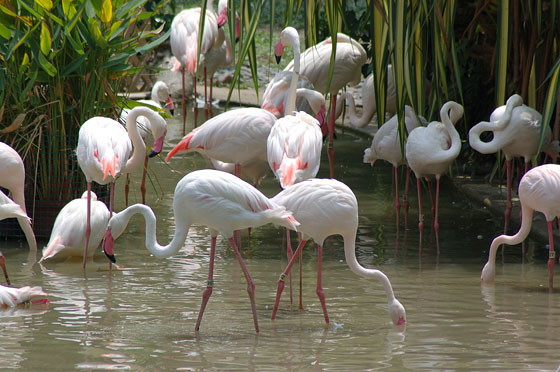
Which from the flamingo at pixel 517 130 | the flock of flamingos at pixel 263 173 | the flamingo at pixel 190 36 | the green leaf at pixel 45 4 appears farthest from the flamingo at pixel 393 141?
the flamingo at pixel 190 36

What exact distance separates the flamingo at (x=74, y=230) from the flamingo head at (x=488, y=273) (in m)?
2.44

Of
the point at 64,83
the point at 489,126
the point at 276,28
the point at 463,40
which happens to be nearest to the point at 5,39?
the point at 64,83

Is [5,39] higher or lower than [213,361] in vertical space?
higher

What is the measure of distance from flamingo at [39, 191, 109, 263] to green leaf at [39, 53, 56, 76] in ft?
2.77

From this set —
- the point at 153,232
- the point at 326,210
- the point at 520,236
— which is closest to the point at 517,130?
the point at 520,236

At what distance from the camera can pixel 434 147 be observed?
6.23 metres

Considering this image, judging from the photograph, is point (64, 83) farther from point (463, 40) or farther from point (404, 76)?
point (463, 40)

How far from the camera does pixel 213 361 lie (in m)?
3.78

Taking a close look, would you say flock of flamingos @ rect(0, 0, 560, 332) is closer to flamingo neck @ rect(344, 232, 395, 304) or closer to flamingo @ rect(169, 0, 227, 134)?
flamingo neck @ rect(344, 232, 395, 304)

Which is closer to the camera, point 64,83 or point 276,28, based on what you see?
point 64,83

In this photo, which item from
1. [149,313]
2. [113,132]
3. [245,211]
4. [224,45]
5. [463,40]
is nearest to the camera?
[245,211]

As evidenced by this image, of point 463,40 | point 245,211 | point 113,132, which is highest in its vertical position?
point 463,40

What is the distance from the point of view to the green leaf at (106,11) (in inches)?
236

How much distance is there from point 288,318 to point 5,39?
112 inches
